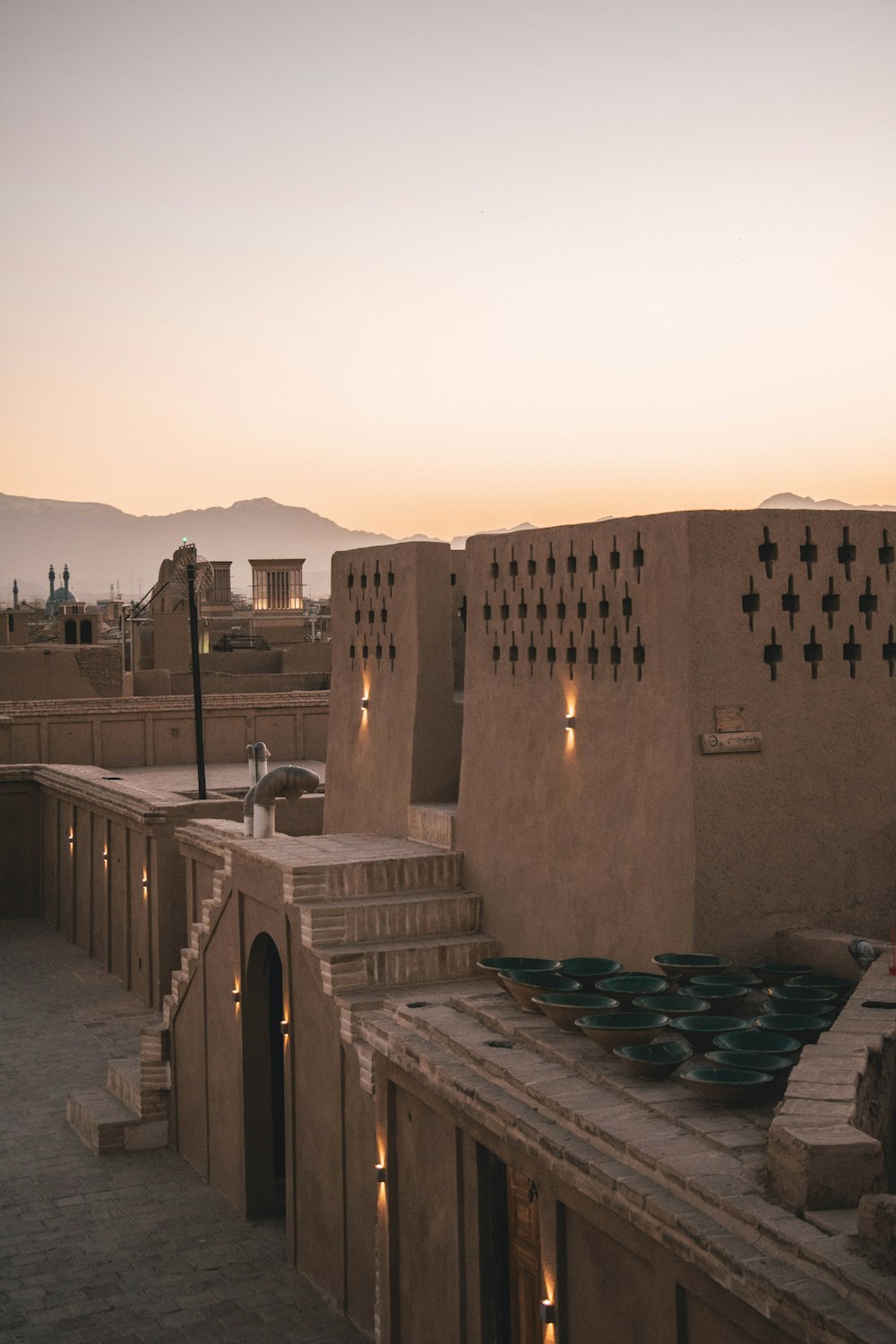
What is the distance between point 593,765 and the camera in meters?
12.2

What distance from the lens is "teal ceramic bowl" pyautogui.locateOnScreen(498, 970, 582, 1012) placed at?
35.3 ft

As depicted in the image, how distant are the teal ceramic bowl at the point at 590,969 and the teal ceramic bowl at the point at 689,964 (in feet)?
1.62

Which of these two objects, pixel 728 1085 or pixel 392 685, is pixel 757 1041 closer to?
pixel 728 1085

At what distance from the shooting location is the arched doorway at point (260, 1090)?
15.0 m

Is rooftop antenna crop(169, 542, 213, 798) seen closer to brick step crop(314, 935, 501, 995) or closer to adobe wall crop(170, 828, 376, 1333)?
adobe wall crop(170, 828, 376, 1333)

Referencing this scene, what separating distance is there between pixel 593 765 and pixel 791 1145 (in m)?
5.60

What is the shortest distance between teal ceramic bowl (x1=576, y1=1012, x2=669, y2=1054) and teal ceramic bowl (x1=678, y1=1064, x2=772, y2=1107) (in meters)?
0.68

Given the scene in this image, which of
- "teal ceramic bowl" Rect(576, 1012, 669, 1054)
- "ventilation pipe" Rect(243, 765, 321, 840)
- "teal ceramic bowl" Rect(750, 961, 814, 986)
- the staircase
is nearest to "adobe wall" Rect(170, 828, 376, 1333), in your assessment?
the staircase

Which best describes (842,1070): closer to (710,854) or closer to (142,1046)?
(710,854)

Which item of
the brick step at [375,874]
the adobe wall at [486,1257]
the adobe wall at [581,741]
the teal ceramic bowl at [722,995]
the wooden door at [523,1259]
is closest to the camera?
the adobe wall at [486,1257]

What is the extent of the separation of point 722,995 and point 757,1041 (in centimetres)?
84

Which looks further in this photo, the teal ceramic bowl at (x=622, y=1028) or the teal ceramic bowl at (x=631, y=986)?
the teal ceramic bowl at (x=631, y=986)

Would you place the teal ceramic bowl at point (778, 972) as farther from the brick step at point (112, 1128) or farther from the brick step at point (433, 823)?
the brick step at point (112, 1128)

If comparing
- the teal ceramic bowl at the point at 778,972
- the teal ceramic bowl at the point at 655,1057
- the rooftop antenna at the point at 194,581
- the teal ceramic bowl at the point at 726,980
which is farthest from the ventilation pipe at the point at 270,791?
the rooftop antenna at the point at 194,581
